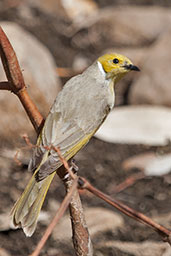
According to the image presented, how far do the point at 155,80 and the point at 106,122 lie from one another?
3.16 ft

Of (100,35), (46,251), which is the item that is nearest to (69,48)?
(100,35)

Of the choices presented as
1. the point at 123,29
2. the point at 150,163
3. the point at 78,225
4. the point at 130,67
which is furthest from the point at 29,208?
the point at 123,29

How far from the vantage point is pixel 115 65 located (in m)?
2.83

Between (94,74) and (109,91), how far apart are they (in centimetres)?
12

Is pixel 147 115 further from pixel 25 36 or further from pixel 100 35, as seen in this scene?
pixel 100 35

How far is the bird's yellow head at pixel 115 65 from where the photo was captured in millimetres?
2797

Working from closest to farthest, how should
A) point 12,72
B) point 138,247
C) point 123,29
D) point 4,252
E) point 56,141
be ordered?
point 12,72 < point 56,141 < point 4,252 < point 138,247 < point 123,29

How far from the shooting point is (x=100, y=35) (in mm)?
8086

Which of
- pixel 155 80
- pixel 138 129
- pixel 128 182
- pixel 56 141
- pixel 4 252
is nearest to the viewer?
pixel 56 141

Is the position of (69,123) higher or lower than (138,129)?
higher

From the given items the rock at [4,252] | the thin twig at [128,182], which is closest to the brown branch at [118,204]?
the rock at [4,252]

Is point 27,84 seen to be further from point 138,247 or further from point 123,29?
point 123,29

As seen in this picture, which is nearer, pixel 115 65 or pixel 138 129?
pixel 115 65

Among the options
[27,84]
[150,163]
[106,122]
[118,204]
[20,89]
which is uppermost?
[20,89]
